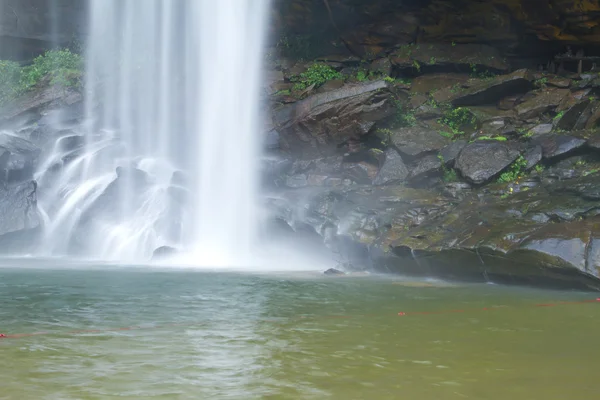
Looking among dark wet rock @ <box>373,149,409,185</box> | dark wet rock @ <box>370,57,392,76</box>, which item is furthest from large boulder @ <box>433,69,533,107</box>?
dark wet rock @ <box>373,149,409,185</box>

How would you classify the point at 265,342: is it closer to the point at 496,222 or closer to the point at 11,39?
Answer: the point at 496,222

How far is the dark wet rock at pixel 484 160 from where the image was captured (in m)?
18.7

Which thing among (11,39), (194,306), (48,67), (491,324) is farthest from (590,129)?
(11,39)

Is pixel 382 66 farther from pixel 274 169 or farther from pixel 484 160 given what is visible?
pixel 484 160

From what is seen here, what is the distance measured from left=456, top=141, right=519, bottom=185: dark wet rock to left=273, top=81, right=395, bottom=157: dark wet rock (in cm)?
412

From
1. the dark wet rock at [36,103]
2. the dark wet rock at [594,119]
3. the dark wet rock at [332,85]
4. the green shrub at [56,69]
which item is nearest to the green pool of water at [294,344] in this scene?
the dark wet rock at [594,119]

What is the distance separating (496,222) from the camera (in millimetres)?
14438

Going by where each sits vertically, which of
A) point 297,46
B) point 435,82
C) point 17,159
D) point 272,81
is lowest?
point 17,159

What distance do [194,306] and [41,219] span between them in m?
15.1

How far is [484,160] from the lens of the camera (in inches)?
755

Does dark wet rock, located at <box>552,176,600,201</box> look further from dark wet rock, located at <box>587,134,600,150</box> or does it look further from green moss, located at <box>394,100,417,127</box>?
green moss, located at <box>394,100,417,127</box>

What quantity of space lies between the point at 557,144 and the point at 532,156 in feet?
2.59

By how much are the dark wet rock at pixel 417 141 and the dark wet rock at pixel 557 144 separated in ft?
10.9

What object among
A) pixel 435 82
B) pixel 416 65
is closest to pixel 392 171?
pixel 435 82
